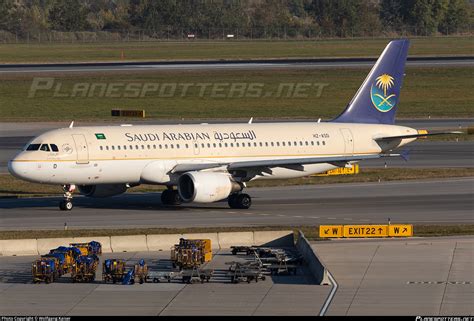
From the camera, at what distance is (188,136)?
52938mm

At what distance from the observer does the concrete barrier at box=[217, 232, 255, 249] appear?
134 ft

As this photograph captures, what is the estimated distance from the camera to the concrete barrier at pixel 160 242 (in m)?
40.4

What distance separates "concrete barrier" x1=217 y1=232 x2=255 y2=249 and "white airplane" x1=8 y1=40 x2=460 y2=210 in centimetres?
889

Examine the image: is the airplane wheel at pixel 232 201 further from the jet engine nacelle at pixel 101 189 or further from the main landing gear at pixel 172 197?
the jet engine nacelle at pixel 101 189

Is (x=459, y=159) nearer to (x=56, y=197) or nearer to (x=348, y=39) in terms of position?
(x=56, y=197)

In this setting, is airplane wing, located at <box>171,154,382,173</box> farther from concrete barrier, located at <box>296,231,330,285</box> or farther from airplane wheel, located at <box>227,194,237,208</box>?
concrete barrier, located at <box>296,231,330,285</box>

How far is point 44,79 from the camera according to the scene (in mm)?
122562

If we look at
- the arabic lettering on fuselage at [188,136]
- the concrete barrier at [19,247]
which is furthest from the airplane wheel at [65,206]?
the concrete barrier at [19,247]

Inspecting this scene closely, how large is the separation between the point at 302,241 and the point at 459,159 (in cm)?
3244

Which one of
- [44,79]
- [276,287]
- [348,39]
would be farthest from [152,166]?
[348,39]

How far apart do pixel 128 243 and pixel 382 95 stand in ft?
75.5

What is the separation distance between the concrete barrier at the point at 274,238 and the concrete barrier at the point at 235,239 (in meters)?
0.20

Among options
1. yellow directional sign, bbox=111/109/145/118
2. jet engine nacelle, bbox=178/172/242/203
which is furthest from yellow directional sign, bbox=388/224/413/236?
yellow directional sign, bbox=111/109/145/118

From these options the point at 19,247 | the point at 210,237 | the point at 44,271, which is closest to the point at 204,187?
the point at 210,237
